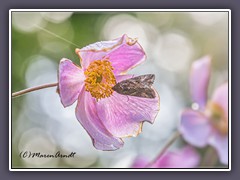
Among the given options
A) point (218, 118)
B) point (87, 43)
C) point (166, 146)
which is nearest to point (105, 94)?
point (87, 43)

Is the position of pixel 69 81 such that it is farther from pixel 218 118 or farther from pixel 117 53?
pixel 218 118

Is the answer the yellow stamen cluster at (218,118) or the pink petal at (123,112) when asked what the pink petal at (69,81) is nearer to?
the pink petal at (123,112)

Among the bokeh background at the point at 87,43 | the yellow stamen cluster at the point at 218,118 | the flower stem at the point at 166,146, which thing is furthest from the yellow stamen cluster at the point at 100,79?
the yellow stamen cluster at the point at 218,118

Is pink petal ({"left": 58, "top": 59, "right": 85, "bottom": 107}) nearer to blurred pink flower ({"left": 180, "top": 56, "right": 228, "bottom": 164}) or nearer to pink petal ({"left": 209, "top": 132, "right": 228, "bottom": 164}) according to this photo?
blurred pink flower ({"left": 180, "top": 56, "right": 228, "bottom": 164})

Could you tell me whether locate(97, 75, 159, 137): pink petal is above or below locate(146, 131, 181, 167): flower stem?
above

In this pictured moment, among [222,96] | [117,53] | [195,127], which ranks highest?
[117,53]

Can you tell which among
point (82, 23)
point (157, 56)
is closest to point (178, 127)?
point (157, 56)
